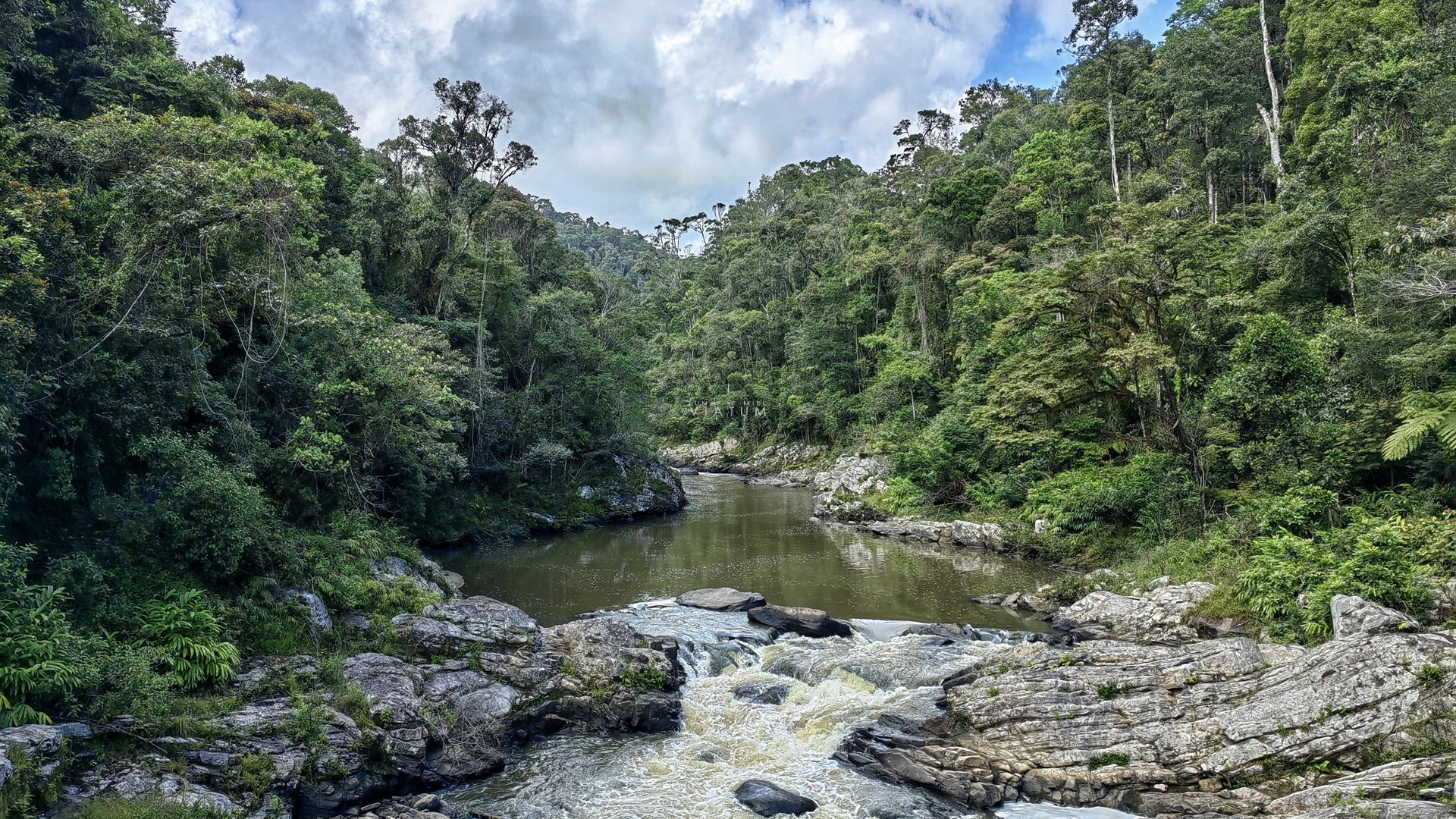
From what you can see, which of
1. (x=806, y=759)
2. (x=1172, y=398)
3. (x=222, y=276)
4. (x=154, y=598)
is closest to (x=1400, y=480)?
(x=1172, y=398)

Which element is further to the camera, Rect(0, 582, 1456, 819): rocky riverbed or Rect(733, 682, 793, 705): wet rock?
Rect(733, 682, 793, 705): wet rock

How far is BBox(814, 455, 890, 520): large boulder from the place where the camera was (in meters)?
32.7

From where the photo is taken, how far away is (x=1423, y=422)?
41.9 feet

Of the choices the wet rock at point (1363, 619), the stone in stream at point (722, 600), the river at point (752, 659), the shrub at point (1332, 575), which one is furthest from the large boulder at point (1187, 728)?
the stone in stream at point (722, 600)

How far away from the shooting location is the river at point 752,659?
9.76m

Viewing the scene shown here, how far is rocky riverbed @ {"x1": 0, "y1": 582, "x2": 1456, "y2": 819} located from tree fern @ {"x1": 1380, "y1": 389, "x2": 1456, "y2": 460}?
4.27 meters

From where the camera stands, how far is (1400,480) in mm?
14992

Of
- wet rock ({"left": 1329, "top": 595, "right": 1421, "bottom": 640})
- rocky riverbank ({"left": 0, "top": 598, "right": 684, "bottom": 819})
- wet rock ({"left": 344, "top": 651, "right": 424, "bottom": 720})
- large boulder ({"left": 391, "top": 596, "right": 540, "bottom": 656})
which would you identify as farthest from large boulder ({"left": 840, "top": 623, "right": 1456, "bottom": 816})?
wet rock ({"left": 344, "top": 651, "right": 424, "bottom": 720})

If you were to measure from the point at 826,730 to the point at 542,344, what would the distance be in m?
25.8

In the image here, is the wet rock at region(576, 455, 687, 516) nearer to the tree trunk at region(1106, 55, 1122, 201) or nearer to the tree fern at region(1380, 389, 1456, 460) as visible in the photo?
the tree fern at region(1380, 389, 1456, 460)

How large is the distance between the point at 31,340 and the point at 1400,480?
25.6 m

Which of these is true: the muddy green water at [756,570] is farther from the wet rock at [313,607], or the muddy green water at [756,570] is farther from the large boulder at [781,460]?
the large boulder at [781,460]

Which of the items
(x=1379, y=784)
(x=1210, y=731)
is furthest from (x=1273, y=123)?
(x=1379, y=784)

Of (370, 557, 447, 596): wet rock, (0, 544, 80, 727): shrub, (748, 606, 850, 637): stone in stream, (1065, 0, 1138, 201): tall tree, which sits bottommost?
(748, 606, 850, 637): stone in stream
